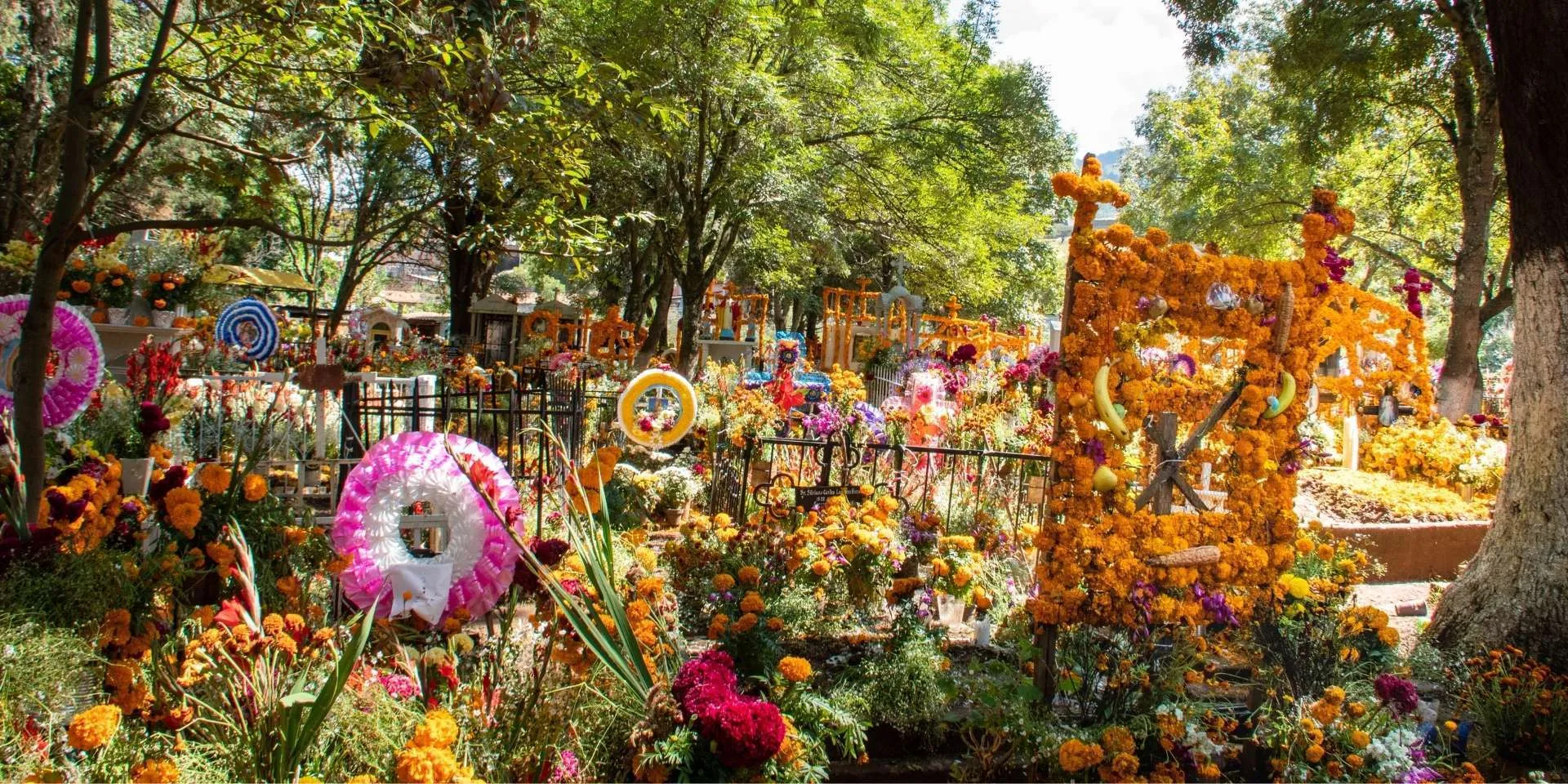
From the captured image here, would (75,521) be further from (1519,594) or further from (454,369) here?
(454,369)

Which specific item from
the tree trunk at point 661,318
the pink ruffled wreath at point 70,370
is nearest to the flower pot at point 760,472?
the pink ruffled wreath at point 70,370

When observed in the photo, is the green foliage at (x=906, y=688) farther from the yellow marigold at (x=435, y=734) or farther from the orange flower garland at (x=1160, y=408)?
the yellow marigold at (x=435, y=734)

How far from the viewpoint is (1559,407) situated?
5.34 m

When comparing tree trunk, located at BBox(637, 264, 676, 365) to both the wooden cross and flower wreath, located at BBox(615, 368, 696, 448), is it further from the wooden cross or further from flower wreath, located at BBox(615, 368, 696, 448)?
the wooden cross

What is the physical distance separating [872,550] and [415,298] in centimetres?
5921

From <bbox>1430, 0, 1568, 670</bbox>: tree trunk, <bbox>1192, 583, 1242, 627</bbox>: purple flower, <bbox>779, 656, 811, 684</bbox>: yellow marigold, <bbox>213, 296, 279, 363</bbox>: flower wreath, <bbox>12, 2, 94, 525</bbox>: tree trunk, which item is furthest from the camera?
<bbox>213, 296, 279, 363</bbox>: flower wreath

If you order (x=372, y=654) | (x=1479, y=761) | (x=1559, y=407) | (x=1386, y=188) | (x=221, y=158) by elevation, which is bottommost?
(x=1479, y=761)

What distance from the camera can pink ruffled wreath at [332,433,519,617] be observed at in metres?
4.13

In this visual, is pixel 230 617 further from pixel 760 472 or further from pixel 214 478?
pixel 760 472

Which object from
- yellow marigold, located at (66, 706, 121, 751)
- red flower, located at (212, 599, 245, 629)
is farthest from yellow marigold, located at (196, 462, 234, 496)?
yellow marigold, located at (66, 706, 121, 751)

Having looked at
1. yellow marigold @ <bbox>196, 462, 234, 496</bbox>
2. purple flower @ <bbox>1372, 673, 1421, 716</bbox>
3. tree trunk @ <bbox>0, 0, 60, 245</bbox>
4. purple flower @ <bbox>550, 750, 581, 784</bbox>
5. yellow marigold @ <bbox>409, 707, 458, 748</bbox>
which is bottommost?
purple flower @ <bbox>550, 750, 581, 784</bbox>

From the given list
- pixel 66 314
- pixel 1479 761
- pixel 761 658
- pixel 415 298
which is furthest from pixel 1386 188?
pixel 415 298

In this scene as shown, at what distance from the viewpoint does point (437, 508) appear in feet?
14.4

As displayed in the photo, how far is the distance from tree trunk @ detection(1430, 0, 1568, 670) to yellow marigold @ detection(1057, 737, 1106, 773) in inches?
143
